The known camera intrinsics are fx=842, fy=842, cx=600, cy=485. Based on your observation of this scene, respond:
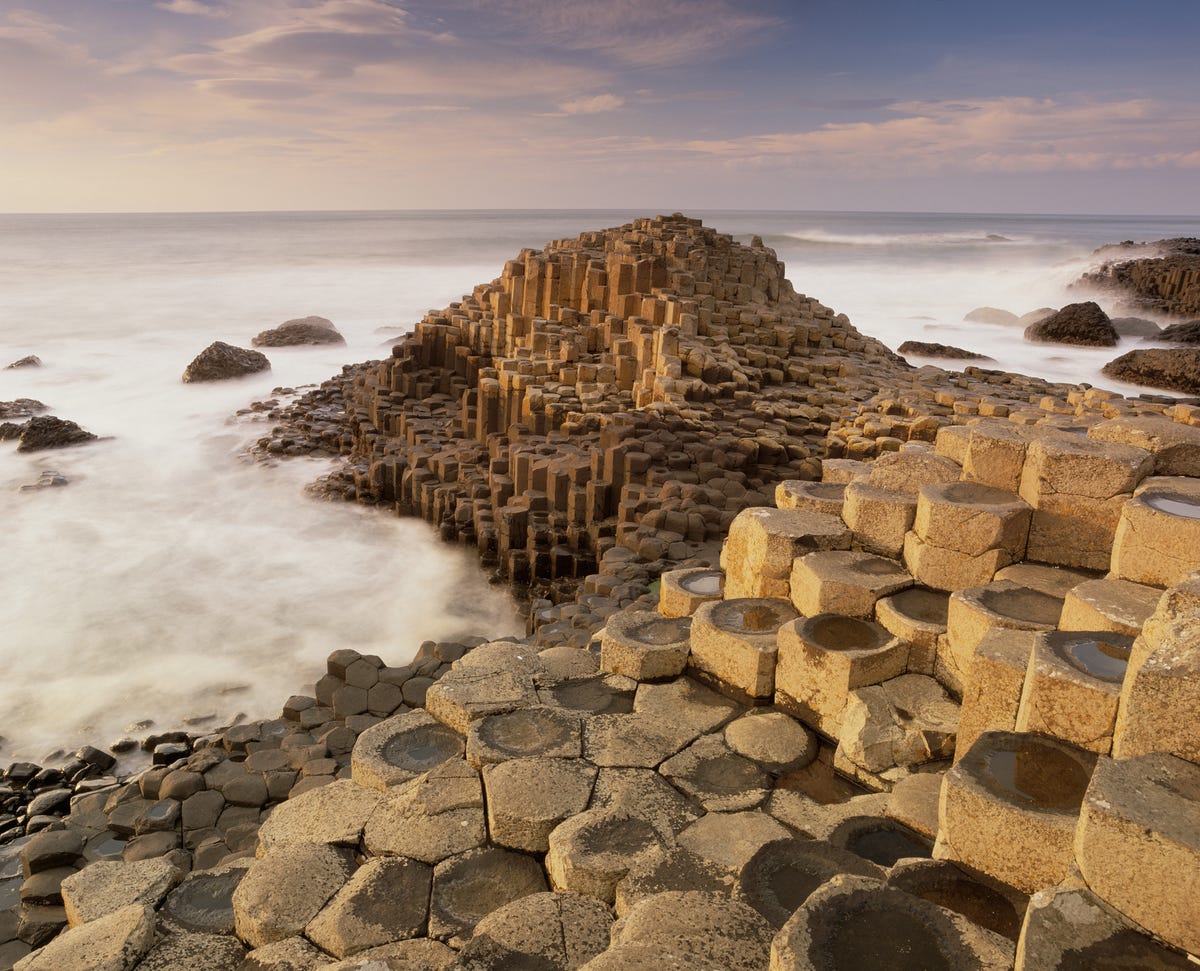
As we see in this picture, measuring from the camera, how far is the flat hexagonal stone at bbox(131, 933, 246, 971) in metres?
3.05

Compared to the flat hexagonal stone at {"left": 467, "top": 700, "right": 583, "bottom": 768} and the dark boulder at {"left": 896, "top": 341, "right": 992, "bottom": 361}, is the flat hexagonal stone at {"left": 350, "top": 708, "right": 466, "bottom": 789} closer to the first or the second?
the flat hexagonal stone at {"left": 467, "top": 700, "right": 583, "bottom": 768}

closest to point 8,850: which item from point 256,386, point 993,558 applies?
point 993,558

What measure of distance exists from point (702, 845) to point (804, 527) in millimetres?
2113

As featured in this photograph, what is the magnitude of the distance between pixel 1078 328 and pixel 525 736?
23265mm

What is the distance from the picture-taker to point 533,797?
3.48 meters

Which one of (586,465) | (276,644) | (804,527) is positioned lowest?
(276,644)

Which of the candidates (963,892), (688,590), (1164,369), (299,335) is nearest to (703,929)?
(963,892)

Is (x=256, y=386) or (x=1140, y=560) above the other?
(x=1140, y=560)

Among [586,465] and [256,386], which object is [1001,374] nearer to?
[586,465]

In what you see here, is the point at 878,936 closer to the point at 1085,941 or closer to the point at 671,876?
the point at 1085,941

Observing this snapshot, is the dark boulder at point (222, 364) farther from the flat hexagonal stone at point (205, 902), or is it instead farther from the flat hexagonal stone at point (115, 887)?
the flat hexagonal stone at point (205, 902)

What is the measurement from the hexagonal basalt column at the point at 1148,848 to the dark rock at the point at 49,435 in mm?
15835

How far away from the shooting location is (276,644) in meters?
7.96

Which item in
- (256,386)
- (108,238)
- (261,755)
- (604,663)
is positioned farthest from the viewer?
(108,238)
